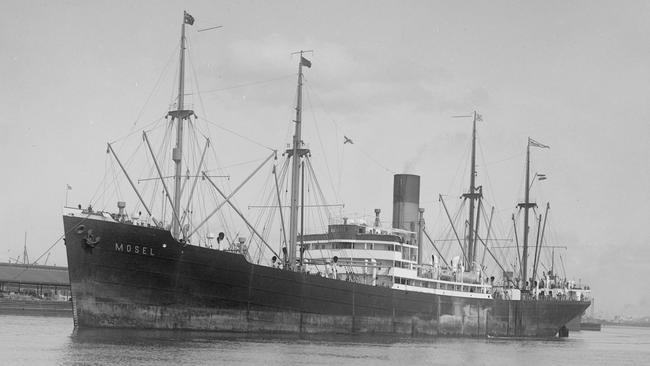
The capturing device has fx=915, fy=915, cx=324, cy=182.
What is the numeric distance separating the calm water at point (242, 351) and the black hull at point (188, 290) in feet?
4.18

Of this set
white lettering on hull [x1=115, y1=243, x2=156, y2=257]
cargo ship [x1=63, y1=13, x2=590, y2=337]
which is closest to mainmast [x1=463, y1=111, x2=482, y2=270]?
cargo ship [x1=63, y1=13, x2=590, y2=337]

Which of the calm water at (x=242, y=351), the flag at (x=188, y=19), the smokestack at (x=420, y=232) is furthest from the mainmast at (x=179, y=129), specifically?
the smokestack at (x=420, y=232)

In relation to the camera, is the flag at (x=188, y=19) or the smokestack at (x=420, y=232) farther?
the smokestack at (x=420, y=232)

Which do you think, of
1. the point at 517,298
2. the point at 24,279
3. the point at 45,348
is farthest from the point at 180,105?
the point at 24,279

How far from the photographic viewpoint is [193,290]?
49594mm

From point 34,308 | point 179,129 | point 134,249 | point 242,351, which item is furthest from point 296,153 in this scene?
point 34,308

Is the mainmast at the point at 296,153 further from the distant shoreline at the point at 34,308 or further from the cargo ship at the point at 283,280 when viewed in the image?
the distant shoreline at the point at 34,308

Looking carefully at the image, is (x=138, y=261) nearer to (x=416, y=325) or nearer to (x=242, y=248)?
(x=242, y=248)

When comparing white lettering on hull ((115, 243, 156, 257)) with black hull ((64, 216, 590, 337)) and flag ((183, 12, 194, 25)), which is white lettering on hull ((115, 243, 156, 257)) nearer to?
black hull ((64, 216, 590, 337))

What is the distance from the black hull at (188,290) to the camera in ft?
157

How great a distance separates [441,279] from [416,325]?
7632mm

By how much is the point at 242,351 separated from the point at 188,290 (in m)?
8.64

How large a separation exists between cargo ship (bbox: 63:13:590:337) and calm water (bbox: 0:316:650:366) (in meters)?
1.60

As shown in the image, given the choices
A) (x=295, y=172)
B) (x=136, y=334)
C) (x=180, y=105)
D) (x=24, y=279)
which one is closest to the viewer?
(x=136, y=334)
